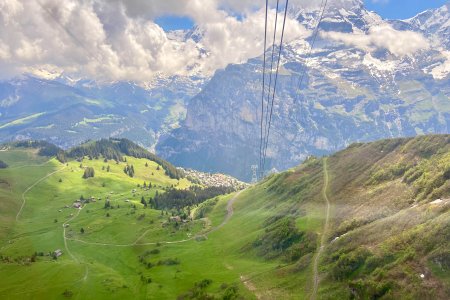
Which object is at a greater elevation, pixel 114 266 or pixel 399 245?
pixel 114 266

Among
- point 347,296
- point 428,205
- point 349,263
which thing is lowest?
point 347,296

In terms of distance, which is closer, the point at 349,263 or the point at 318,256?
the point at 349,263

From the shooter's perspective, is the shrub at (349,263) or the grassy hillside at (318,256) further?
the shrub at (349,263)

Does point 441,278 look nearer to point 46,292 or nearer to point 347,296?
point 347,296

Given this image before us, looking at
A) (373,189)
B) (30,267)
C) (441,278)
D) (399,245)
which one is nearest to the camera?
(441,278)

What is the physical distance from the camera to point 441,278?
275 feet

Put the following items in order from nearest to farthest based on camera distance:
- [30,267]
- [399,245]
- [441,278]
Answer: [441,278]
[399,245]
[30,267]

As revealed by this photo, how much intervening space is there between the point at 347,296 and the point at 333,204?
75.3 meters

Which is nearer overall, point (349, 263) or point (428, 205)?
point (349, 263)

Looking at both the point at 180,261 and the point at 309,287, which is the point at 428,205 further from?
the point at 180,261

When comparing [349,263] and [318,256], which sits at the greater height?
[318,256]

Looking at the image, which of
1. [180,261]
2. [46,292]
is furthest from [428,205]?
[46,292]

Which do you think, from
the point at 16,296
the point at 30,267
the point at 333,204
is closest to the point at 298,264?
the point at 333,204

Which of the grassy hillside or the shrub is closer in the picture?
the grassy hillside
